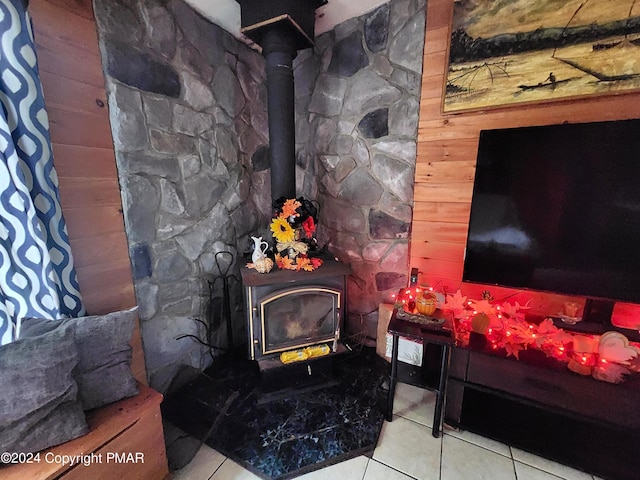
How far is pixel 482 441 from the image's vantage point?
55.4 inches

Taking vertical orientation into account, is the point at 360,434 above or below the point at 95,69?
below

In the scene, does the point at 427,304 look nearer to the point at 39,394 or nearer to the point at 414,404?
the point at 414,404

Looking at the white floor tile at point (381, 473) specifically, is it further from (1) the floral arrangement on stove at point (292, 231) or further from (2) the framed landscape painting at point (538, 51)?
(2) the framed landscape painting at point (538, 51)

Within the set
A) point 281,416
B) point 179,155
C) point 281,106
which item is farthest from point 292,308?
point 281,106

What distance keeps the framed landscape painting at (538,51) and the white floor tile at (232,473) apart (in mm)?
2097

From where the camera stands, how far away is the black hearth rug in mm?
1316

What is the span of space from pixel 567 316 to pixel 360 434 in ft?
3.95

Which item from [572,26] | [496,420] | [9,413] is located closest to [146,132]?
[9,413]

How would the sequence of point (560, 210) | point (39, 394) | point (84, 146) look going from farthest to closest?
1. point (560, 210)
2. point (84, 146)
3. point (39, 394)

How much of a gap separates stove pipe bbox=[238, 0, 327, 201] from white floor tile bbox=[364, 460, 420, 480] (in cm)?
147

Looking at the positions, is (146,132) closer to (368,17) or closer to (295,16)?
(295,16)

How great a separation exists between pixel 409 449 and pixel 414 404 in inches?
11.9

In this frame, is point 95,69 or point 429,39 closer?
point 95,69

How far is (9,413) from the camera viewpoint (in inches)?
33.3
